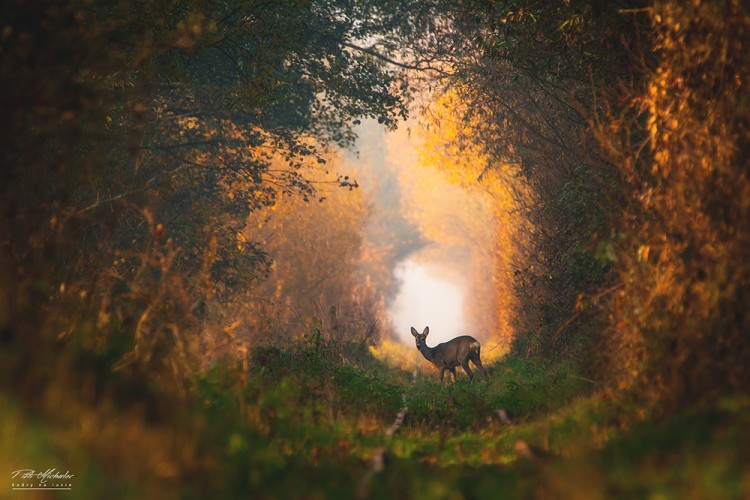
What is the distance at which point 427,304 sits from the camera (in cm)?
10750

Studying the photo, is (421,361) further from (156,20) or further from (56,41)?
(56,41)

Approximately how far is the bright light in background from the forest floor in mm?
66117

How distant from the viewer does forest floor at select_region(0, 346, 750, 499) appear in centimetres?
553

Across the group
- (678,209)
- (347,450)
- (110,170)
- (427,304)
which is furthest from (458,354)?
(427,304)

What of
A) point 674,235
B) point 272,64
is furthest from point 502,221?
point 674,235

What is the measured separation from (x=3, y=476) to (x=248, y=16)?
1200 cm

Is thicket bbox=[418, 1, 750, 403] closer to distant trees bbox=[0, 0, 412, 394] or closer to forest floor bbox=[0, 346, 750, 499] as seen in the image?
forest floor bbox=[0, 346, 750, 499]

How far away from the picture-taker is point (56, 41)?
27.6 ft

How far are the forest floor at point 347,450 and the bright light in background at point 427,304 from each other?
217 feet

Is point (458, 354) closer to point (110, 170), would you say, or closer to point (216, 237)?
point (110, 170)

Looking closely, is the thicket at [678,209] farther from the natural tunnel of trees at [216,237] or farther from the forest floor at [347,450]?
the forest floor at [347,450]

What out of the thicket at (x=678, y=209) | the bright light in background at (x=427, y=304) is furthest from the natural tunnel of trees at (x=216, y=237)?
the bright light in background at (x=427, y=304)

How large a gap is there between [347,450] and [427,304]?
99.5 m

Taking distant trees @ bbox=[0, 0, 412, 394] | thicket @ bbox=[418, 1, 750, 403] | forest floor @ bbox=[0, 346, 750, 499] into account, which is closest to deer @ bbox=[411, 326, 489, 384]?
distant trees @ bbox=[0, 0, 412, 394]
